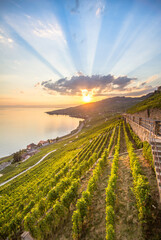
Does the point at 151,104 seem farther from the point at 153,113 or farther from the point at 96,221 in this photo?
the point at 96,221

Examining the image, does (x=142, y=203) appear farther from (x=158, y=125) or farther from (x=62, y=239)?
(x=158, y=125)

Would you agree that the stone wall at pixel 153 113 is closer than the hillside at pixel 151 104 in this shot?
Yes

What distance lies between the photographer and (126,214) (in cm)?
769

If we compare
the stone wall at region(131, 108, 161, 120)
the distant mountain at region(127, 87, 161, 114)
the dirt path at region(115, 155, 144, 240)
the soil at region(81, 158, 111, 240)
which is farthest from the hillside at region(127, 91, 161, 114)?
the soil at region(81, 158, 111, 240)

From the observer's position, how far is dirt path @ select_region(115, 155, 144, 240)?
6453mm

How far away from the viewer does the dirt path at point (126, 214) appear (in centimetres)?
645

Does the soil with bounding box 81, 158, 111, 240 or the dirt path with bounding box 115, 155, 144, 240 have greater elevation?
the dirt path with bounding box 115, 155, 144, 240

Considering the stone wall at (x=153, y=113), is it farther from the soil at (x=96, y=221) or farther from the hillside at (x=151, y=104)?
the soil at (x=96, y=221)

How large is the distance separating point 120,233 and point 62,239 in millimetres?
4552

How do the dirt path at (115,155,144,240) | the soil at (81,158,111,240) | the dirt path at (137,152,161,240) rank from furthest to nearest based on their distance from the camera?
the soil at (81,158,111,240) → the dirt path at (115,155,144,240) → the dirt path at (137,152,161,240)

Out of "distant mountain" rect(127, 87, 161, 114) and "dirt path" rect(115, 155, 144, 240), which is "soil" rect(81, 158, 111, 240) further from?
"distant mountain" rect(127, 87, 161, 114)

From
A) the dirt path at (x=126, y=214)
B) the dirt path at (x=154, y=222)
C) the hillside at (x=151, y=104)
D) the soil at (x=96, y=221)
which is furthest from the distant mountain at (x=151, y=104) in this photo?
the soil at (x=96, y=221)

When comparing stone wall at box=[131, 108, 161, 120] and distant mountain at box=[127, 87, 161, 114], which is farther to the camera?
distant mountain at box=[127, 87, 161, 114]

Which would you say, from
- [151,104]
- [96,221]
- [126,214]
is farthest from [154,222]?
[151,104]
